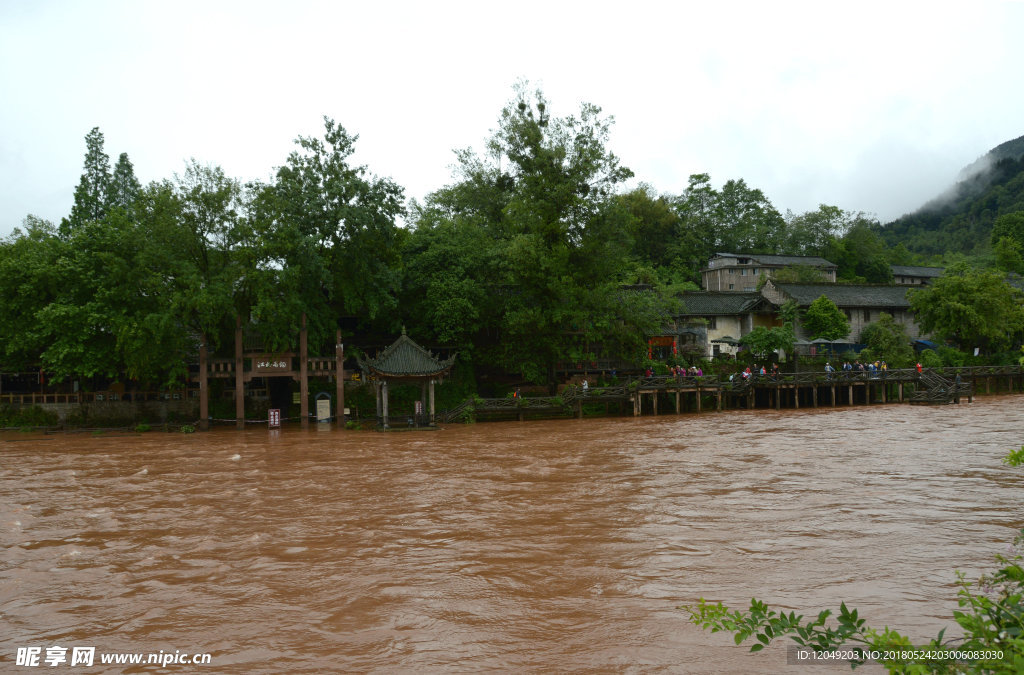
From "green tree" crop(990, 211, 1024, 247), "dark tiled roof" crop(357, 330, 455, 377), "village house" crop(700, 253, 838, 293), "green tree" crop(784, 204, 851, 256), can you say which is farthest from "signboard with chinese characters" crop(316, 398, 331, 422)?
"green tree" crop(990, 211, 1024, 247)

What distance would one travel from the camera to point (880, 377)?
41.0 metres

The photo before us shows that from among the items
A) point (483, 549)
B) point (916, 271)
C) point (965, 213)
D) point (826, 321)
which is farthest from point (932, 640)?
point (965, 213)

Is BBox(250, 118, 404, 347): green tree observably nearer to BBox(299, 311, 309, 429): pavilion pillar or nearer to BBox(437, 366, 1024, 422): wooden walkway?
BBox(299, 311, 309, 429): pavilion pillar

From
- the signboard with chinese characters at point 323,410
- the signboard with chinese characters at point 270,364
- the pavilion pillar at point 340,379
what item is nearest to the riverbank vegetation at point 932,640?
the pavilion pillar at point 340,379

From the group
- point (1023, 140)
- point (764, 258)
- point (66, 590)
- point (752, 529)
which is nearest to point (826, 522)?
point (752, 529)

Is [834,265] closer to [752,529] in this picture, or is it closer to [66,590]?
[752,529]

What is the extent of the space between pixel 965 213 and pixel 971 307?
2943 inches

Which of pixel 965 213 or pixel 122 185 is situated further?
pixel 965 213

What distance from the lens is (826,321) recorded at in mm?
47312

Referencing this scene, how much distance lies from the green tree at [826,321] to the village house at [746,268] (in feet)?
42.0

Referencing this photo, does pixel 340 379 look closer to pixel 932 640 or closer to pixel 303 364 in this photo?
pixel 303 364

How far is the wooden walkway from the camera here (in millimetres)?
34750

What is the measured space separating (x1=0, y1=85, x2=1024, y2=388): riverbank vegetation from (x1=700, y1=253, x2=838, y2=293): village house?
47.2ft

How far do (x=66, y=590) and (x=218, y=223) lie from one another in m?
23.8
